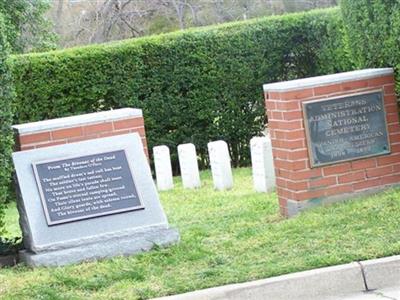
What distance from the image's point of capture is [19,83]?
15.6 m

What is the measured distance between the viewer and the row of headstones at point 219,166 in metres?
12.1

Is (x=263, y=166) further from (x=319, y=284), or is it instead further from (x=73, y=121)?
(x=319, y=284)

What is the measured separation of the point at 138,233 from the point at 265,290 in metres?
1.72

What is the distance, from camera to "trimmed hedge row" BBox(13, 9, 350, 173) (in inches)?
629

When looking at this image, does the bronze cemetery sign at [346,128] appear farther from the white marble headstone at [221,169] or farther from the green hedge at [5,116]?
the white marble headstone at [221,169]

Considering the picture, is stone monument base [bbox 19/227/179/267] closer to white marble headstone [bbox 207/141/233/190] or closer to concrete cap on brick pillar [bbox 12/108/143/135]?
concrete cap on brick pillar [bbox 12/108/143/135]

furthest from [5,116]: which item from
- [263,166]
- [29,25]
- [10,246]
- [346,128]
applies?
[29,25]

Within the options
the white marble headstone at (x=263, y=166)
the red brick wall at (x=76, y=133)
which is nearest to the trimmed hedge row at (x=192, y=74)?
the white marble headstone at (x=263, y=166)

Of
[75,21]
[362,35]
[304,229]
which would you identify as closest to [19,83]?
[362,35]

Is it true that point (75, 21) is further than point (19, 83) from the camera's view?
Yes

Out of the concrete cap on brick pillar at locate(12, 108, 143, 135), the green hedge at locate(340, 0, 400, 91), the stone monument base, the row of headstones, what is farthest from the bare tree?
the stone monument base

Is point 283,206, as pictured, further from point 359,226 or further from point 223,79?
point 223,79

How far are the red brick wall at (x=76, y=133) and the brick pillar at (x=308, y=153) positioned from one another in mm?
1470

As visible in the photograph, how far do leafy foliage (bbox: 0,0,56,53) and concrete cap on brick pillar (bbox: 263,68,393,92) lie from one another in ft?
36.2
